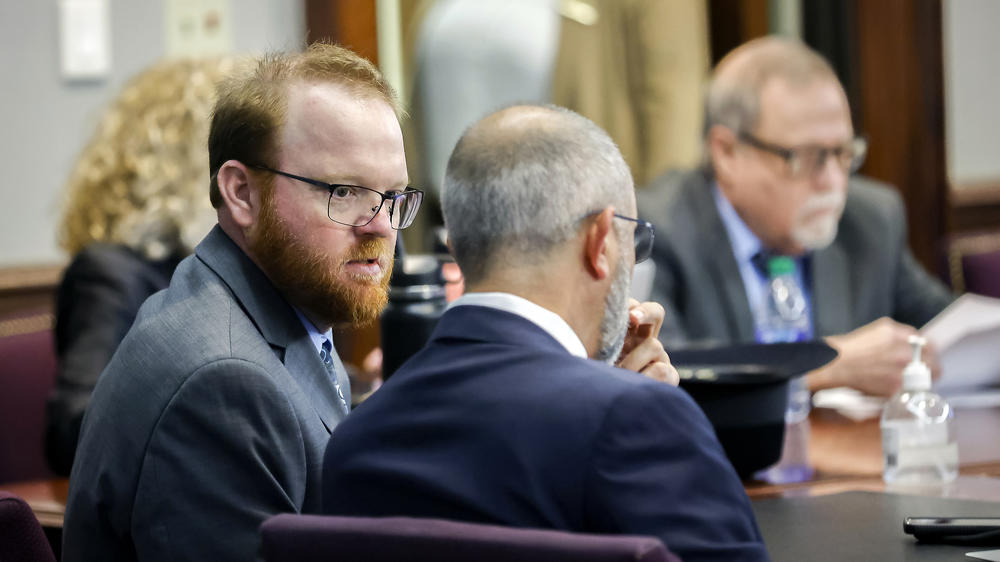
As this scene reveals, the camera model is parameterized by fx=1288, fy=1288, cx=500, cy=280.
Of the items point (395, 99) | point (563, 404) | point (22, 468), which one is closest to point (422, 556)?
point (563, 404)

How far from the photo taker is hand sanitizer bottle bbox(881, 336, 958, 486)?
1845 mm

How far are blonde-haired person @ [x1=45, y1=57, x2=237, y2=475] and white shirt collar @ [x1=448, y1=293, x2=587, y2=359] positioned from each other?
138 centimetres

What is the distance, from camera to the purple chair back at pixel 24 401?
2.62 m

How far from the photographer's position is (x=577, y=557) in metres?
0.91

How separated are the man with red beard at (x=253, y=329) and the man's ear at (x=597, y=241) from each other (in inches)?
11.8

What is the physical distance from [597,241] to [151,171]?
1.75 metres

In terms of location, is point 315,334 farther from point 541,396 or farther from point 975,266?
point 975,266

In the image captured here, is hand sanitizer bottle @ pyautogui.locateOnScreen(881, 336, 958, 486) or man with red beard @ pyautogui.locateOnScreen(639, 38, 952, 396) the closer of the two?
hand sanitizer bottle @ pyautogui.locateOnScreen(881, 336, 958, 486)

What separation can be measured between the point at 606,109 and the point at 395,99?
9.72 feet

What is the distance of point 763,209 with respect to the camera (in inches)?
126

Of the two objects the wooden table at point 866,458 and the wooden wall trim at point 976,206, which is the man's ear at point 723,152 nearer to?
the wooden table at point 866,458

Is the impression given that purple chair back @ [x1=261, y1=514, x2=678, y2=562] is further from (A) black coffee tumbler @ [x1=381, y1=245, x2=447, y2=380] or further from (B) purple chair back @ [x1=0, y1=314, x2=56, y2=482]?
(B) purple chair back @ [x1=0, y1=314, x2=56, y2=482]

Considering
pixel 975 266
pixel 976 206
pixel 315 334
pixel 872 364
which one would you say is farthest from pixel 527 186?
pixel 976 206

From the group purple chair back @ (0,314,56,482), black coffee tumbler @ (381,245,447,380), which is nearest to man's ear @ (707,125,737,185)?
black coffee tumbler @ (381,245,447,380)
